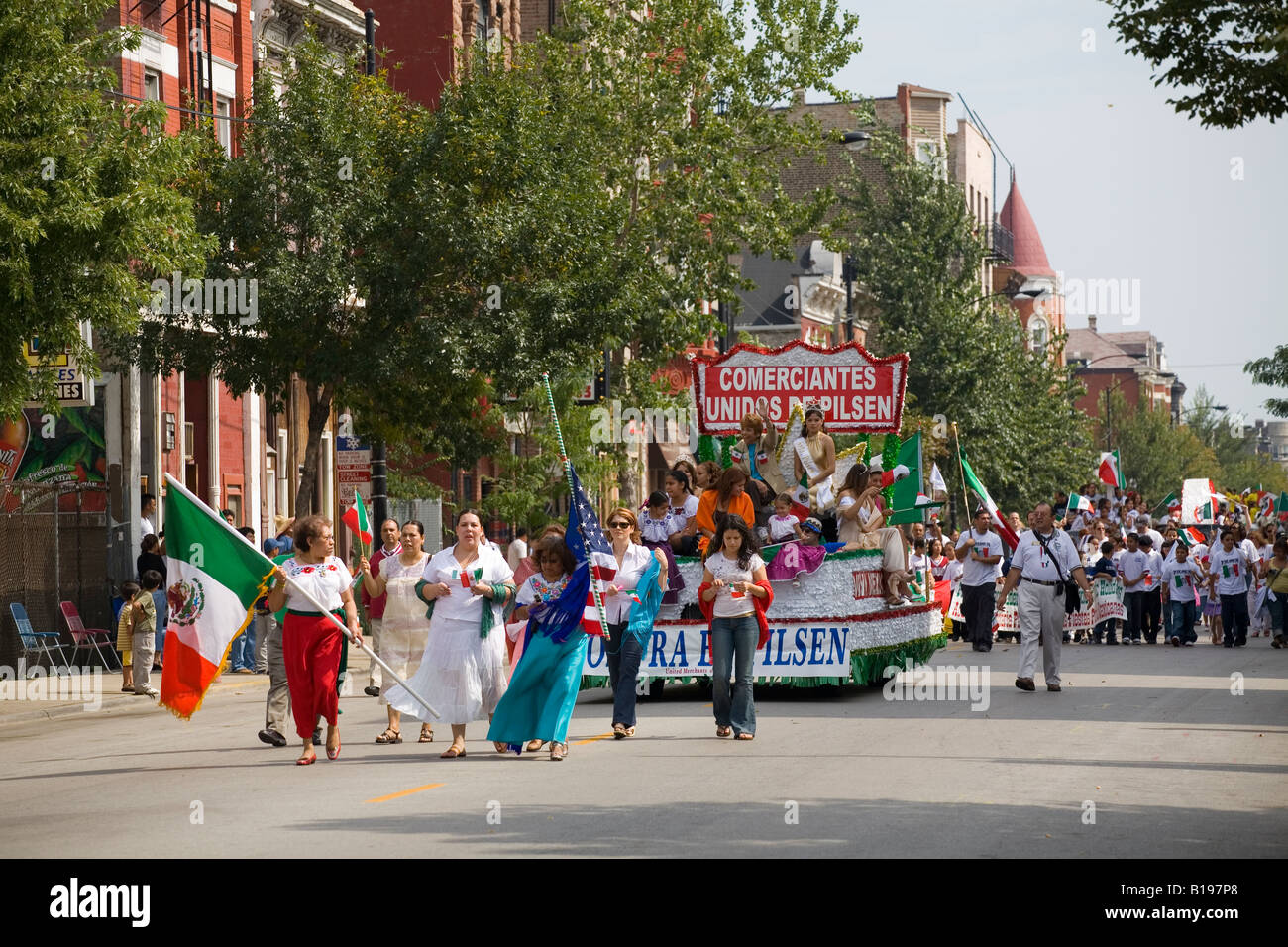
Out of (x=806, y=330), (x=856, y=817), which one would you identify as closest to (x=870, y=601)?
(x=856, y=817)

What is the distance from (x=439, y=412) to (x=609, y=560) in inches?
490

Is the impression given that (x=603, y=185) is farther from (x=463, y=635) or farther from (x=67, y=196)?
(x=463, y=635)

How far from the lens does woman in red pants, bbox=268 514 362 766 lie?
13.2m

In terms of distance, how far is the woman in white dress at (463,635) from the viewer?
13273mm

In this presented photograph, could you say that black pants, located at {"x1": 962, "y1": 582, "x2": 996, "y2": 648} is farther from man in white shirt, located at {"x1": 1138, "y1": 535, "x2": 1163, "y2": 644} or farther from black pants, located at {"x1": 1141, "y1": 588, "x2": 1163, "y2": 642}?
black pants, located at {"x1": 1141, "y1": 588, "x2": 1163, "y2": 642}

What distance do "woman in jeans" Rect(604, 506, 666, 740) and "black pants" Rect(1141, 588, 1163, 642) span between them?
691 inches

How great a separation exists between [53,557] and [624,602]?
13.3m

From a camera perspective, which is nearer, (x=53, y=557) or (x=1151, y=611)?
(x=53, y=557)

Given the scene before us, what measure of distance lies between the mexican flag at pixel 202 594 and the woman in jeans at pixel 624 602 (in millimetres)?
2590

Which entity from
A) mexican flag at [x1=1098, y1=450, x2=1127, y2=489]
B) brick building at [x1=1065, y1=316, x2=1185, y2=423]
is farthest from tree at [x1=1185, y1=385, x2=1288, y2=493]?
mexican flag at [x1=1098, y1=450, x2=1127, y2=489]

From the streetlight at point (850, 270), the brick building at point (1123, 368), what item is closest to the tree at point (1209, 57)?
the streetlight at point (850, 270)

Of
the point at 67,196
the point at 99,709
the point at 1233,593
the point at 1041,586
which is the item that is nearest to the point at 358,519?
the point at 99,709

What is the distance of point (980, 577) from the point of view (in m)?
27.1
